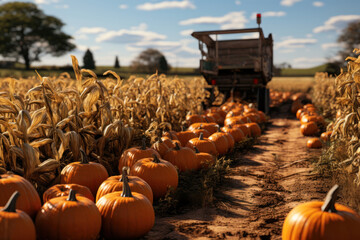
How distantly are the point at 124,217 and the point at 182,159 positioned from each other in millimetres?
2177

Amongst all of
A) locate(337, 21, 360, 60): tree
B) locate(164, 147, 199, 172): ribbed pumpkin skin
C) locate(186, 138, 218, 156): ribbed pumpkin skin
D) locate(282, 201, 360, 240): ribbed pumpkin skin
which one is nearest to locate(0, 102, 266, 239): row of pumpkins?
locate(164, 147, 199, 172): ribbed pumpkin skin

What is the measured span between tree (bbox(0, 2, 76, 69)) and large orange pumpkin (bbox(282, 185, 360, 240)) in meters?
62.1

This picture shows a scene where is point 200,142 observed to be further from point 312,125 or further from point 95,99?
point 312,125

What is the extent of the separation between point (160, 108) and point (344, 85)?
135 inches

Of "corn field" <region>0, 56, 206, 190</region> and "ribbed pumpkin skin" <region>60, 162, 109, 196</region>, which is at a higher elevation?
"corn field" <region>0, 56, 206, 190</region>

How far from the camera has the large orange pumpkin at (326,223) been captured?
2.59 metres

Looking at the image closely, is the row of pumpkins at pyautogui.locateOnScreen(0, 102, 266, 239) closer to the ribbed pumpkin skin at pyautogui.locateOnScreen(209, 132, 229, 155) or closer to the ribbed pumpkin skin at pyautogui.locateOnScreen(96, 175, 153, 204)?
the ribbed pumpkin skin at pyautogui.locateOnScreen(96, 175, 153, 204)

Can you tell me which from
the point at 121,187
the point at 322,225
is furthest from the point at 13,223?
the point at 322,225

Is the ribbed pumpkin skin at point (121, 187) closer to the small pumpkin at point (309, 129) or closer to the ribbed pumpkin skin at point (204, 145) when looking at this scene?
the ribbed pumpkin skin at point (204, 145)

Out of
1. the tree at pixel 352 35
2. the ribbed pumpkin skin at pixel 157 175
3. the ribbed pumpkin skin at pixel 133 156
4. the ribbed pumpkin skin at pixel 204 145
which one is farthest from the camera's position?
the tree at pixel 352 35

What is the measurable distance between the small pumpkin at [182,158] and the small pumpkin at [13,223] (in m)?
2.79

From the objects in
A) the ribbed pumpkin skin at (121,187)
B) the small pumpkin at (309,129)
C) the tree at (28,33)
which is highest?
the tree at (28,33)

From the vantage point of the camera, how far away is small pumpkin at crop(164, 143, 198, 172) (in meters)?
5.15

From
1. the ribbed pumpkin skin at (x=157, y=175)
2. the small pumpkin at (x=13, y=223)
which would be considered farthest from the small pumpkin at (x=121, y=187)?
the small pumpkin at (x=13, y=223)
